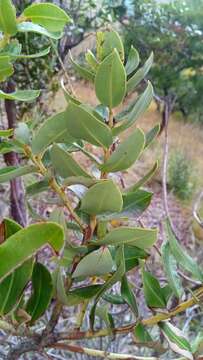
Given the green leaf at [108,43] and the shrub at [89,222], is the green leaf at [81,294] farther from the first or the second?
the green leaf at [108,43]

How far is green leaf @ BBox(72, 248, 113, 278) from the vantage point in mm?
Answer: 278

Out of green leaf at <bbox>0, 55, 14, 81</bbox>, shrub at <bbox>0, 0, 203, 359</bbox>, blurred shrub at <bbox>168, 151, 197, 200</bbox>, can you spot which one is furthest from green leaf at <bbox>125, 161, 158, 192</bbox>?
blurred shrub at <bbox>168, 151, 197, 200</bbox>

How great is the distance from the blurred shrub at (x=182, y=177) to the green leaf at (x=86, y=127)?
3207mm

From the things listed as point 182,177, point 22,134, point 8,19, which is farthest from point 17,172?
point 182,177

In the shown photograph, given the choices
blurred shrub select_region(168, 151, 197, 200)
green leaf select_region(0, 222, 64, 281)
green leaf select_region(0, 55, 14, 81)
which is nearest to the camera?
green leaf select_region(0, 222, 64, 281)

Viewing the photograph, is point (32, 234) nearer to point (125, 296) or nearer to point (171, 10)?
point (125, 296)

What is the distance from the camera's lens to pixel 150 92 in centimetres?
28

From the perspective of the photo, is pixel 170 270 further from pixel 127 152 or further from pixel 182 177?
pixel 182 177

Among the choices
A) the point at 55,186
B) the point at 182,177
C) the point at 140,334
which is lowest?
the point at 182,177

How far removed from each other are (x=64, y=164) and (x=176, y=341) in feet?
0.41

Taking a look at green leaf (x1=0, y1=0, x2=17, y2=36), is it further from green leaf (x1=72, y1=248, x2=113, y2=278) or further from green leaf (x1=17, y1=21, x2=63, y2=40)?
green leaf (x1=72, y1=248, x2=113, y2=278)

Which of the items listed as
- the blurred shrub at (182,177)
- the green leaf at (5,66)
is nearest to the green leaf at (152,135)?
the green leaf at (5,66)

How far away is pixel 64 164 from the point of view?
285 mm

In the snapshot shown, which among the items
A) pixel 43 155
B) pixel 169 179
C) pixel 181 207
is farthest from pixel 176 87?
pixel 43 155
